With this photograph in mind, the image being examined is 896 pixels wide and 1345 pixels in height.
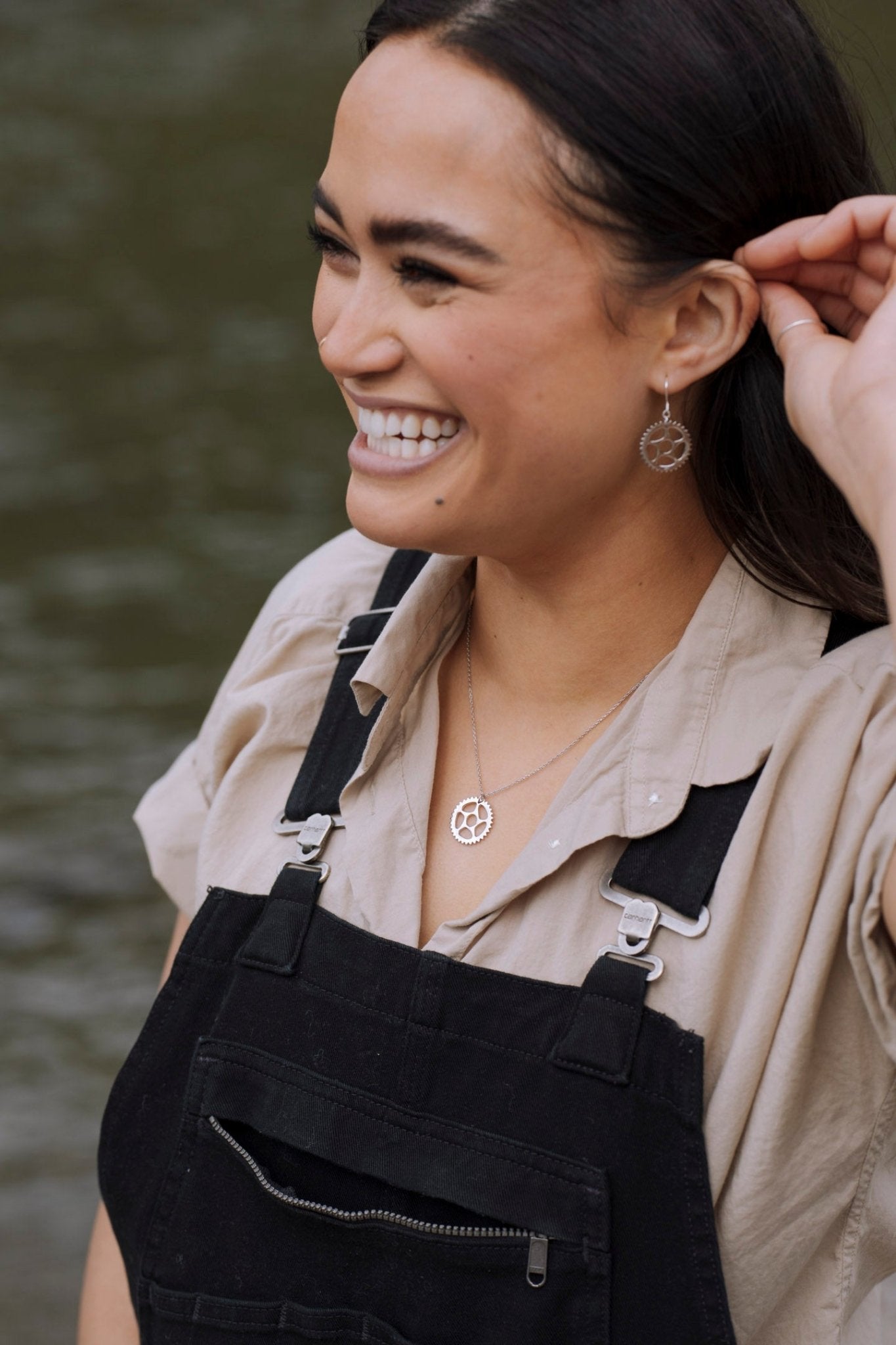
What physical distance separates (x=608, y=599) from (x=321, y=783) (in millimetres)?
345

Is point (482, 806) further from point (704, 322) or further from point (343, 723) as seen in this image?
point (704, 322)

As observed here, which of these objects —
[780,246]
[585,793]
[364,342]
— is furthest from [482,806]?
[780,246]

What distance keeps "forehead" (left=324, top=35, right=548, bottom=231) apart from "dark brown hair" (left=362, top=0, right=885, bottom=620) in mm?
22

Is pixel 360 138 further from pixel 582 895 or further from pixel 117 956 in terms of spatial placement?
pixel 117 956

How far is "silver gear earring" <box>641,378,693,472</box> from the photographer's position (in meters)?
1.51

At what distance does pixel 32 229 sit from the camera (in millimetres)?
5820

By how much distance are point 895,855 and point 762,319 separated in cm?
53

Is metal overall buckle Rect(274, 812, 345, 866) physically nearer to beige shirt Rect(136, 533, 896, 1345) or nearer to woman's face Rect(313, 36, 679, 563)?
beige shirt Rect(136, 533, 896, 1345)

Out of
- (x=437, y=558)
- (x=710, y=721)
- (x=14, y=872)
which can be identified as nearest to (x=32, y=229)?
(x=14, y=872)

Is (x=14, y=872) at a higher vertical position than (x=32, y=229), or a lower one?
lower

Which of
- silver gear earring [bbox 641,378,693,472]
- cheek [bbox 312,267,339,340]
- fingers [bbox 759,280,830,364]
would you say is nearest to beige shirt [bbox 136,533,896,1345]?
silver gear earring [bbox 641,378,693,472]

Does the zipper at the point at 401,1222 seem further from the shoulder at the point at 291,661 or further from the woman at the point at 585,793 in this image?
the shoulder at the point at 291,661

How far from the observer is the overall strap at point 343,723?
5.30ft

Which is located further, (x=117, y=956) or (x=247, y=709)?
(x=117, y=956)
